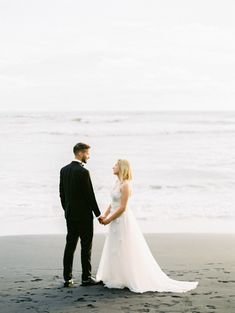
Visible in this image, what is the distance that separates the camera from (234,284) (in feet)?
21.6

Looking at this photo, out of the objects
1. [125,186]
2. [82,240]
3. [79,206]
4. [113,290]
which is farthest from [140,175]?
[113,290]

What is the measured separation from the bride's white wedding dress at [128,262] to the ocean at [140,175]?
445 centimetres

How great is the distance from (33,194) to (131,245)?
10242mm

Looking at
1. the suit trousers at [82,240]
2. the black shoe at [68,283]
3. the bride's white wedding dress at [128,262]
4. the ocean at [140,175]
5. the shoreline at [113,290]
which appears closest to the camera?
the shoreline at [113,290]

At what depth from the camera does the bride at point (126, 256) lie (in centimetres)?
652

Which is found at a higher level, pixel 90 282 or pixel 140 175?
A: pixel 140 175

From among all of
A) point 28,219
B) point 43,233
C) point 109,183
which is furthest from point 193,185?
point 43,233

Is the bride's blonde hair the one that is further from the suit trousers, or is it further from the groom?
the suit trousers

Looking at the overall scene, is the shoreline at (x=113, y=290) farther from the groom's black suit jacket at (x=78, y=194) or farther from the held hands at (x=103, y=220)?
the groom's black suit jacket at (x=78, y=194)

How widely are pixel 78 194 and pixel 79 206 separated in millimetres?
148

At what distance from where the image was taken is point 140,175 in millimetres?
21953

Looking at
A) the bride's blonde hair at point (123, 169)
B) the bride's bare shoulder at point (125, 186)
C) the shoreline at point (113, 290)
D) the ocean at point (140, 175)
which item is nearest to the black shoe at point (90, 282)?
the shoreline at point (113, 290)

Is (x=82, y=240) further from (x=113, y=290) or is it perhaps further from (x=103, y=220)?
(x=113, y=290)

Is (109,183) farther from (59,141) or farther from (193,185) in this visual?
(59,141)
